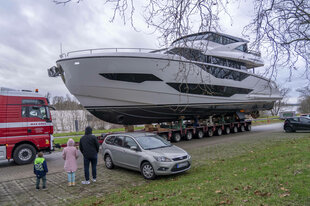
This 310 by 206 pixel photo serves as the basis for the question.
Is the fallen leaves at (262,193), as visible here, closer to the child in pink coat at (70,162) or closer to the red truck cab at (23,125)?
the child in pink coat at (70,162)

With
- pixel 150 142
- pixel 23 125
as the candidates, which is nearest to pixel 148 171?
pixel 150 142

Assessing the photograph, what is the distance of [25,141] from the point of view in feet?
31.9

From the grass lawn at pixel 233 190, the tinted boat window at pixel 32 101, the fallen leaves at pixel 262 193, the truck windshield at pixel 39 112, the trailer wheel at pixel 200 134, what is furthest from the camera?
the trailer wheel at pixel 200 134

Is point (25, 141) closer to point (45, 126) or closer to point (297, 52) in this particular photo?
point (45, 126)

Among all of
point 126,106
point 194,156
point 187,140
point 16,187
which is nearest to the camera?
point 16,187

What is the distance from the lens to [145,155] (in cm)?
677

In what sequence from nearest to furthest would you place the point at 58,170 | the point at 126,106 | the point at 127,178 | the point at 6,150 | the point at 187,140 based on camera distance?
the point at 127,178 < the point at 58,170 < the point at 6,150 < the point at 126,106 < the point at 187,140

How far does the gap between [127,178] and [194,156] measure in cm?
396

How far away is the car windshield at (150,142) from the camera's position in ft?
24.1

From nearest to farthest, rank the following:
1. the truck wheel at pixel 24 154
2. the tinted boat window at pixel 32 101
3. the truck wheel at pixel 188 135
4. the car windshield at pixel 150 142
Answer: the car windshield at pixel 150 142 < the truck wheel at pixel 24 154 < the tinted boat window at pixel 32 101 < the truck wheel at pixel 188 135

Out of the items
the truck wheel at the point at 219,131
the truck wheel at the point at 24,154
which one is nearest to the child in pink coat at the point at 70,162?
the truck wheel at the point at 24,154

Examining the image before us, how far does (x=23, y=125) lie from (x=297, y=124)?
65.9 feet

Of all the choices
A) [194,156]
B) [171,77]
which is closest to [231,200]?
[194,156]

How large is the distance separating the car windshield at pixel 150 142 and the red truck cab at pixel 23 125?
5.15m
